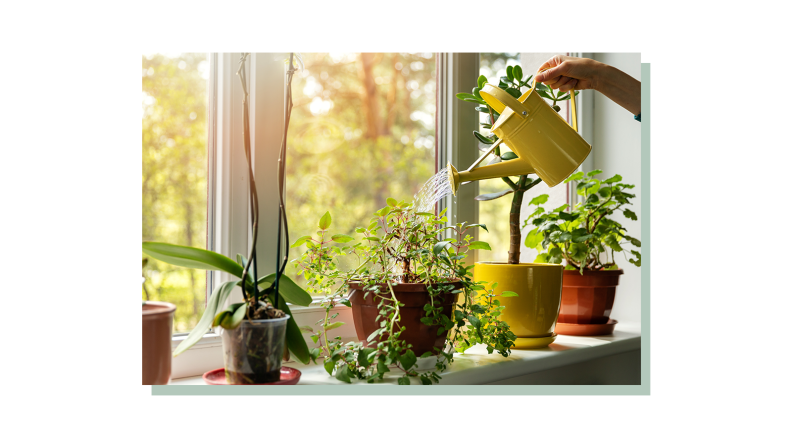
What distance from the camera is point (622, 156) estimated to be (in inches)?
54.1

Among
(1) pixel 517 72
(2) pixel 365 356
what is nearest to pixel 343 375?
(2) pixel 365 356

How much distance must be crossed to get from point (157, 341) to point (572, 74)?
2.58 ft

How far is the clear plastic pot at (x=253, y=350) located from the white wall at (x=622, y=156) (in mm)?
1068

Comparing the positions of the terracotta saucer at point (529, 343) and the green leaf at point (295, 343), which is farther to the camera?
the terracotta saucer at point (529, 343)

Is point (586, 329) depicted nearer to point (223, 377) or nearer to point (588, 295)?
point (588, 295)

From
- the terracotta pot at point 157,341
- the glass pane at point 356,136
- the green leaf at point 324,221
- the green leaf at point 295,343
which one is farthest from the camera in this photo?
the glass pane at point 356,136

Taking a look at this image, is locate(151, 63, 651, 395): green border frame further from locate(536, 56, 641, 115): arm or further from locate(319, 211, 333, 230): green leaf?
locate(319, 211, 333, 230): green leaf

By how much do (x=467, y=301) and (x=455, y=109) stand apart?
468mm

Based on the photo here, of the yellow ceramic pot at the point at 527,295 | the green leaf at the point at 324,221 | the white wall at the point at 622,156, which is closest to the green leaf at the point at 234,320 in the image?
the green leaf at the point at 324,221

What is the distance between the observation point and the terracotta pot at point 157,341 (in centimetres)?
60

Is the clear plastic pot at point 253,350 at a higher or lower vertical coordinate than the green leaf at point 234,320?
lower

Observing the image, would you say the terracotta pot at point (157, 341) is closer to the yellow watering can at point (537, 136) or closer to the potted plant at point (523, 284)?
the yellow watering can at point (537, 136)

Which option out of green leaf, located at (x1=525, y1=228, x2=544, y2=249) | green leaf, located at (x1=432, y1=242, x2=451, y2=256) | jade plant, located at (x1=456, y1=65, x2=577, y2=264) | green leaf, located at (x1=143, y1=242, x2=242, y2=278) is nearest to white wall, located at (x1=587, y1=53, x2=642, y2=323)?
green leaf, located at (x1=525, y1=228, x2=544, y2=249)

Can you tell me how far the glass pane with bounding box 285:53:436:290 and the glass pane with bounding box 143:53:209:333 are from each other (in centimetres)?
17
